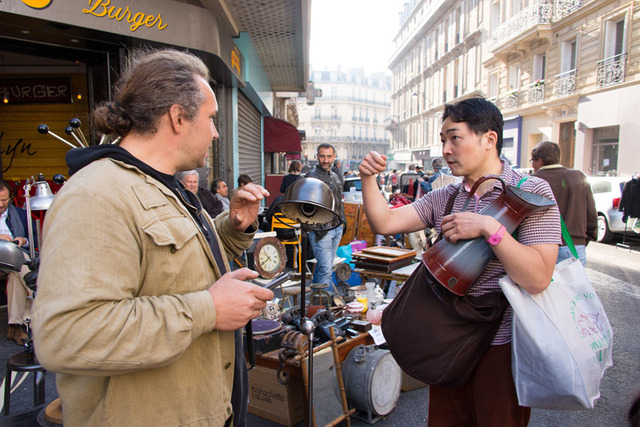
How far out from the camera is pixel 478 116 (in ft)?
6.00

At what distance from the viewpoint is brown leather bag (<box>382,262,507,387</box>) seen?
65.6 inches

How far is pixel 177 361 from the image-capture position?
1.22 m

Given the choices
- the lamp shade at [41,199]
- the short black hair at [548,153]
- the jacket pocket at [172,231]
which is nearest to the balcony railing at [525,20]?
the short black hair at [548,153]

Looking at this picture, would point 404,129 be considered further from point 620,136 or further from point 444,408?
point 444,408

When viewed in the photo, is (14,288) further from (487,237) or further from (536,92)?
(536,92)

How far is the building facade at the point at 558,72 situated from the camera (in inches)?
583

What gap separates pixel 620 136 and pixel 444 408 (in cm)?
1709

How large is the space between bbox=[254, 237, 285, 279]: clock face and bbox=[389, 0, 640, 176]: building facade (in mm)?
14793

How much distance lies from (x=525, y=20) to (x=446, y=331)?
2300cm

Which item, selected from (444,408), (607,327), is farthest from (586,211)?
(444,408)

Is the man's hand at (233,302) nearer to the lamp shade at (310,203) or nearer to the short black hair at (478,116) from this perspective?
the lamp shade at (310,203)

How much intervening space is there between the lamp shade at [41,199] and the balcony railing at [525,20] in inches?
836

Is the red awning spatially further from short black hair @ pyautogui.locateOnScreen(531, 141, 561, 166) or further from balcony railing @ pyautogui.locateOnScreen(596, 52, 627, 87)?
balcony railing @ pyautogui.locateOnScreen(596, 52, 627, 87)

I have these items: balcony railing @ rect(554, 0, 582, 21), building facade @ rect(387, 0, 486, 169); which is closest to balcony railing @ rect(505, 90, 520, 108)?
balcony railing @ rect(554, 0, 582, 21)
